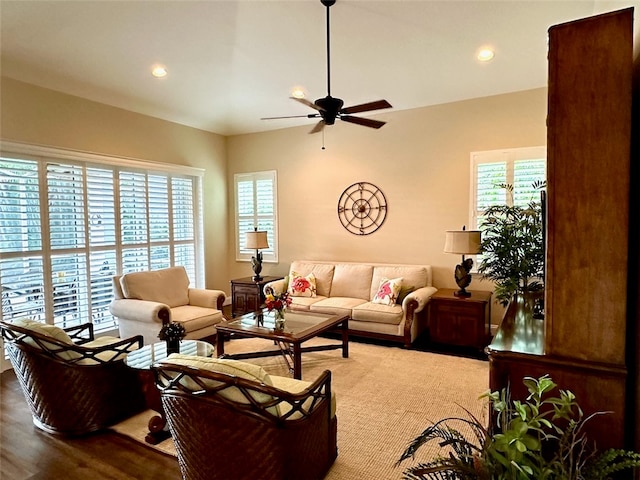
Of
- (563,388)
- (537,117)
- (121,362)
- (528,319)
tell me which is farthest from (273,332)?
(537,117)

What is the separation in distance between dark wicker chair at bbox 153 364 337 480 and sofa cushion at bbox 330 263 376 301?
342cm

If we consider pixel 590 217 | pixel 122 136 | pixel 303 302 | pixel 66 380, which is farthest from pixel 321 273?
pixel 590 217

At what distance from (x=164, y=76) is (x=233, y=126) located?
196 centimetres

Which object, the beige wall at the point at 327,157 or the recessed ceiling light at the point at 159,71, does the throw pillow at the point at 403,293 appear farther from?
the recessed ceiling light at the point at 159,71

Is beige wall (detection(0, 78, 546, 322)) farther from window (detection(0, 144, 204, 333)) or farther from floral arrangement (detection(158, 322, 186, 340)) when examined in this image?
floral arrangement (detection(158, 322, 186, 340))

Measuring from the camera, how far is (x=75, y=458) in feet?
8.13

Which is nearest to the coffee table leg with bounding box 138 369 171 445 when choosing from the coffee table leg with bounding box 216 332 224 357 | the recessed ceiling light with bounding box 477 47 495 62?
the coffee table leg with bounding box 216 332 224 357

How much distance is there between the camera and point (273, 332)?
363cm

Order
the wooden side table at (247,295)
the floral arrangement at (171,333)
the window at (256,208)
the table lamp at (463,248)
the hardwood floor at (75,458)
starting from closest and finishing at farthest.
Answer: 1. the hardwood floor at (75,458)
2. the floral arrangement at (171,333)
3. the table lamp at (463,248)
4. the wooden side table at (247,295)
5. the window at (256,208)

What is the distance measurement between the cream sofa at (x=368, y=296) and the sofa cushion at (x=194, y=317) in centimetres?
90

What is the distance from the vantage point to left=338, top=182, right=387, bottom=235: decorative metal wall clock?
18.4 feet

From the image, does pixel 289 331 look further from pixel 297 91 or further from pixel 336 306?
pixel 297 91

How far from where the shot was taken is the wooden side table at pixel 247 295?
226 inches

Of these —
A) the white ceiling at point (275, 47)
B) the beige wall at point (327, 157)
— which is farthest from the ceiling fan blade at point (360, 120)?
the beige wall at point (327, 157)
